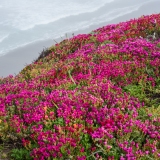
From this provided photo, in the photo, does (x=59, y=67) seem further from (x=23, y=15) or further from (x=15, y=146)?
(x=23, y=15)

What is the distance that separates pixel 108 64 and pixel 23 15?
32817 mm

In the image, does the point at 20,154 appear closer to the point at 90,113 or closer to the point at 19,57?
the point at 90,113

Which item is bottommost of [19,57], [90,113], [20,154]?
[20,154]

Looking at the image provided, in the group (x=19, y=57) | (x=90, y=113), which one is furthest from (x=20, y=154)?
(x=19, y=57)

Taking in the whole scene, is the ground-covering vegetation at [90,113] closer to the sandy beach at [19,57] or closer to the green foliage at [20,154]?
the green foliage at [20,154]

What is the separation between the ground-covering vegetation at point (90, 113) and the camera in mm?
5059

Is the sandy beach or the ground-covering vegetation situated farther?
the sandy beach

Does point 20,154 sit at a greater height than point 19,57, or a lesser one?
lesser

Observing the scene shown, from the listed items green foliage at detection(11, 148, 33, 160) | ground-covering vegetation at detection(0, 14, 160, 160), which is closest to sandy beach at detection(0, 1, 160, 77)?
ground-covering vegetation at detection(0, 14, 160, 160)

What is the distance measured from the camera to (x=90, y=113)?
5.88 meters

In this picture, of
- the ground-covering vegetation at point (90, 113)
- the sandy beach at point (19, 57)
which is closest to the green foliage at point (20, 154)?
the ground-covering vegetation at point (90, 113)

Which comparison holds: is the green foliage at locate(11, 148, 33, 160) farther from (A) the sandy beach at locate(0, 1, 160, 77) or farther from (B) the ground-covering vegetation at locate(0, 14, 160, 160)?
(A) the sandy beach at locate(0, 1, 160, 77)

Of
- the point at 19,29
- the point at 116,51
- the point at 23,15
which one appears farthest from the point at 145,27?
the point at 23,15

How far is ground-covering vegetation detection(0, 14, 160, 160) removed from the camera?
5059mm
